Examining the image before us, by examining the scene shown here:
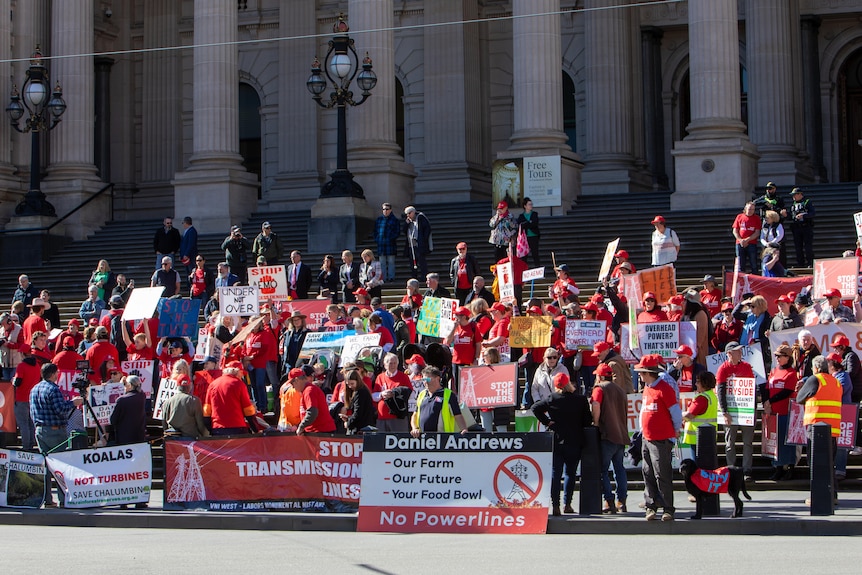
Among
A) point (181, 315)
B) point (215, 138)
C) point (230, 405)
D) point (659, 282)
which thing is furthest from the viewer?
point (215, 138)

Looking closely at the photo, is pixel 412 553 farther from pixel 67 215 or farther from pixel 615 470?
pixel 67 215

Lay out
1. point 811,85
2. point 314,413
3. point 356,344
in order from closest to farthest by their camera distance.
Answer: point 314,413 < point 356,344 < point 811,85

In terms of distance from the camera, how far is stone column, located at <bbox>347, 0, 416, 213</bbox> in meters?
33.4

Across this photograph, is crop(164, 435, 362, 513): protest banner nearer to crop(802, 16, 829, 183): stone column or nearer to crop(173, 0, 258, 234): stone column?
crop(173, 0, 258, 234): stone column

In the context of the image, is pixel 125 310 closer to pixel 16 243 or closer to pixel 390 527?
pixel 390 527

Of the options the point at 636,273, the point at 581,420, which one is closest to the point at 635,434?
the point at 581,420

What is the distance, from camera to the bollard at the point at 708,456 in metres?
16.2

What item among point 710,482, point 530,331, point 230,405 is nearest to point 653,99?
point 530,331

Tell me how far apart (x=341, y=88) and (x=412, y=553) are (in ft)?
57.5

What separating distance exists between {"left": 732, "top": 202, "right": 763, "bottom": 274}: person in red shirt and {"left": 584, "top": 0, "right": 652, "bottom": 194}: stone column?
476 inches

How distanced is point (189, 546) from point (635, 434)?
561 cm

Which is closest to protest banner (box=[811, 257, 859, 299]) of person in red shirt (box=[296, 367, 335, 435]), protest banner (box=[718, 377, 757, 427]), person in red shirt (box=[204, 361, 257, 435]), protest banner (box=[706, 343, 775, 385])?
protest banner (box=[706, 343, 775, 385])

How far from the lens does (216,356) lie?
22.7 metres

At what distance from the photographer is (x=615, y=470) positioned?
17.0 metres
